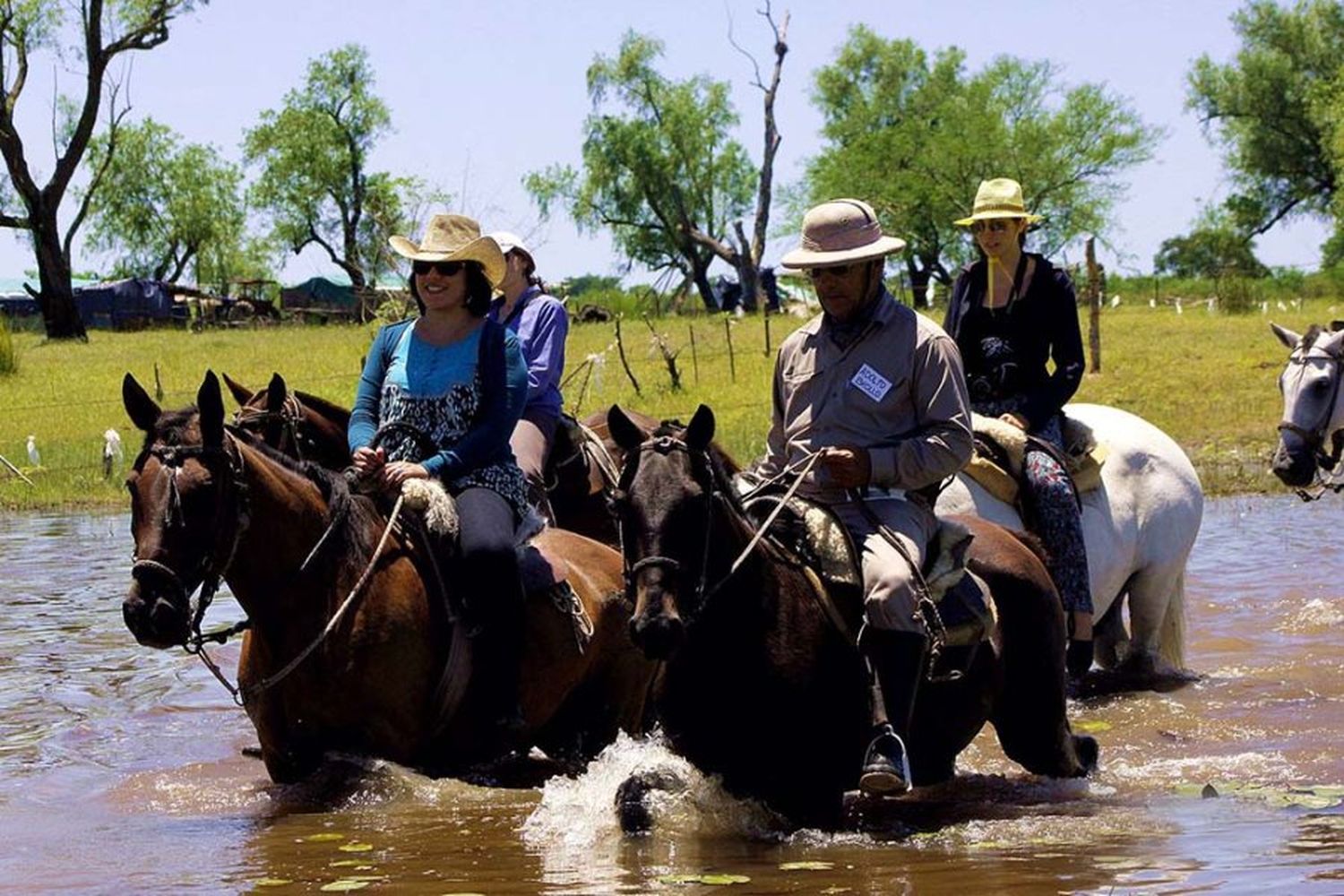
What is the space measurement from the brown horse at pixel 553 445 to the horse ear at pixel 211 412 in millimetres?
1023

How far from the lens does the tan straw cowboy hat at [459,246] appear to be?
7902mm

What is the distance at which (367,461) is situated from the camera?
305 inches

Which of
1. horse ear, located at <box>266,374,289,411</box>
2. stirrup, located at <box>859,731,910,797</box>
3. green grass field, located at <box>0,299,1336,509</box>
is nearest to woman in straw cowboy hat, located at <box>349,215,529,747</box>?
horse ear, located at <box>266,374,289,411</box>

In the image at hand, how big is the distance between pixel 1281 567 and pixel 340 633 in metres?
9.82

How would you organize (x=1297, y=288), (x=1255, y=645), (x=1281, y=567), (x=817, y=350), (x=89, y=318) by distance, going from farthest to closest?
1. (x=89, y=318)
2. (x=1297, y=288)
3. (x=1281, y=567)
4. (x=1255, y=645)
5. (x=817, y=350)

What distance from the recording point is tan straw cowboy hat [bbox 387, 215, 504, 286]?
311 inches

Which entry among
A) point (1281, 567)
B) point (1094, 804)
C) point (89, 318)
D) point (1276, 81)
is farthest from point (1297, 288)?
point (1094, 804)

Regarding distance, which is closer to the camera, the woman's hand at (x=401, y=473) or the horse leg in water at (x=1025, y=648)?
the horse leg in water at (x=1025, y=648)

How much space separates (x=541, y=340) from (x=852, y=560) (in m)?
3.40

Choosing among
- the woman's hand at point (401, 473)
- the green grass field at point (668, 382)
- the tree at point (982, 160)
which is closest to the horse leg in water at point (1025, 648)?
the woman's hand at point (401, 473)

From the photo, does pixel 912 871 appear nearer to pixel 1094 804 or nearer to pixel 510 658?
pixel 1094 804

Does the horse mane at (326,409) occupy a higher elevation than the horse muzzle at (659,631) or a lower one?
higher

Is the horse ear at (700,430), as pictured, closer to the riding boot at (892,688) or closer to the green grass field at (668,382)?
the riding boot at (892,688)

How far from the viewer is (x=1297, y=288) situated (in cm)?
6284
